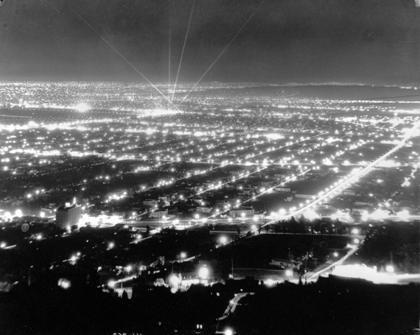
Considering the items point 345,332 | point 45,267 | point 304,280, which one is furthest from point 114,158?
point 345,332

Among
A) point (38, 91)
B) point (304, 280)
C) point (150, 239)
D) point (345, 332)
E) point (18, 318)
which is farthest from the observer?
point (38, 91)

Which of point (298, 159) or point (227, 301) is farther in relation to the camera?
point (298, 159)

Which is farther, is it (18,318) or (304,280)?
(304,280)

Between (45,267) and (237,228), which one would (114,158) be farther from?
(45,267)

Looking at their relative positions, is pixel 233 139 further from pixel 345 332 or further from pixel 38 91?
pixel 38 91

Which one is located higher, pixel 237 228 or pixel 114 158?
pixel 114 158

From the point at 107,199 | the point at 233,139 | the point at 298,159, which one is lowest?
the point at 107,199

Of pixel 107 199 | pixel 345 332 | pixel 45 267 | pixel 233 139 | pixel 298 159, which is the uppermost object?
pixel 233 139

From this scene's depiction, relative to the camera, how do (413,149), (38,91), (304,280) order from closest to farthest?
(304,280) → (413,149) → (38,91)

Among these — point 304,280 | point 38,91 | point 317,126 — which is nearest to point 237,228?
point 304,280
